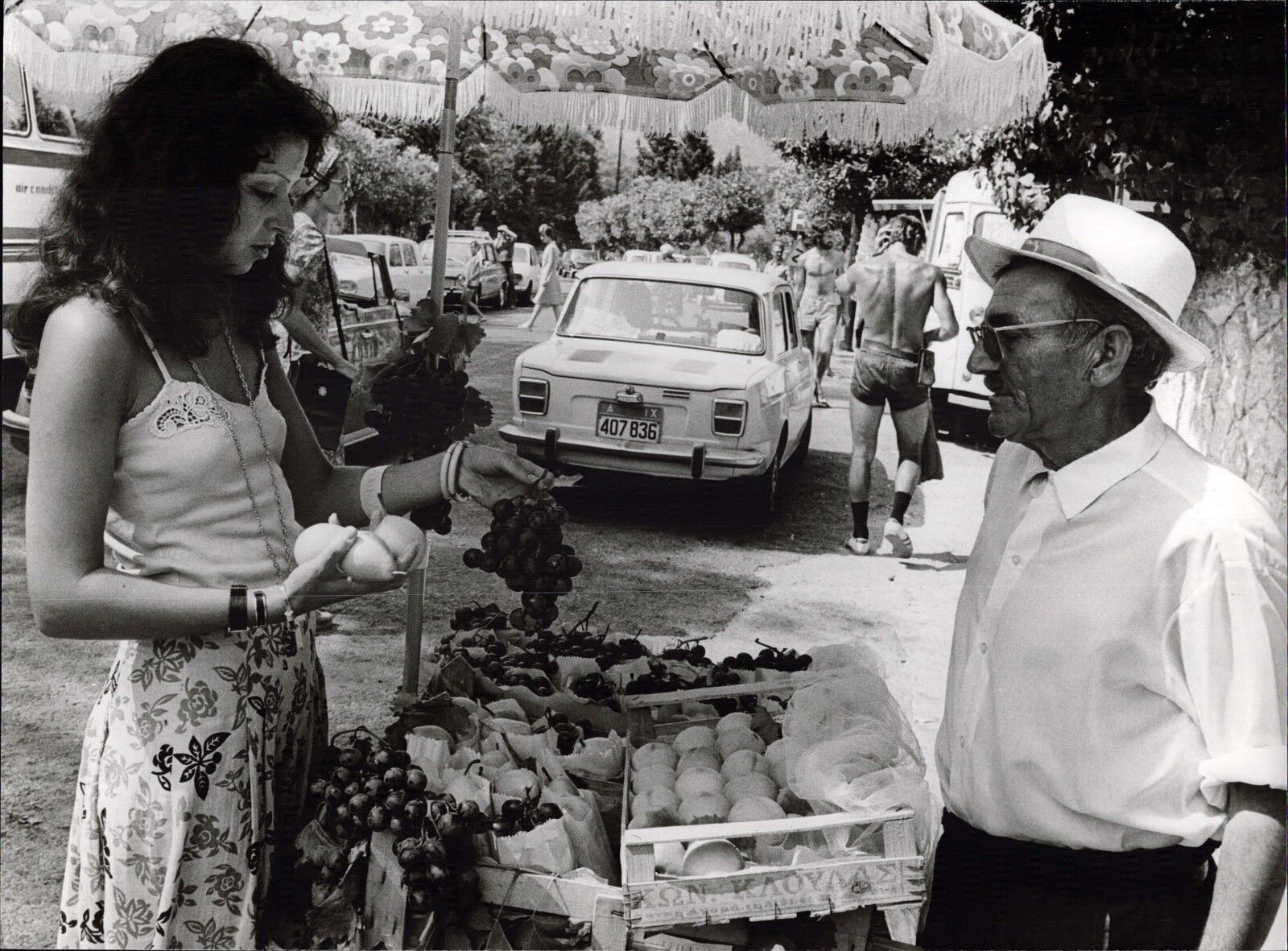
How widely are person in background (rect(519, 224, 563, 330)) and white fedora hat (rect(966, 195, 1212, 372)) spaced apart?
2.04m

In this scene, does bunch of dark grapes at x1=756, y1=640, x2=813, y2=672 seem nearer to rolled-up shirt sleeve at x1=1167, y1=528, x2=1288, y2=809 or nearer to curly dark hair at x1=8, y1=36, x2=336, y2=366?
rolled-up shirt sleeve at x1=1167, y1=528, x2=1288, y2=809

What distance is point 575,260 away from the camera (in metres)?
3.73

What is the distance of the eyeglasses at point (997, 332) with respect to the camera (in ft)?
5.10

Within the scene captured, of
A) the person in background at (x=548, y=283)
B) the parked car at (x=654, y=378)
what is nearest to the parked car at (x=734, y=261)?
the parked car at (x=654, y=378)

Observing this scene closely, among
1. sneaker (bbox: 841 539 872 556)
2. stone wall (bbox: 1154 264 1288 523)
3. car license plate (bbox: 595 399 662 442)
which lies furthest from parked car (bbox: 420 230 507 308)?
stone wall (bbox: 1154 264 1288 523)

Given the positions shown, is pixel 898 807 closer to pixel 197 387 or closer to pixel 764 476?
pixel 197 387

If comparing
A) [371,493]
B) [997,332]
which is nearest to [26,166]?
[371,493]

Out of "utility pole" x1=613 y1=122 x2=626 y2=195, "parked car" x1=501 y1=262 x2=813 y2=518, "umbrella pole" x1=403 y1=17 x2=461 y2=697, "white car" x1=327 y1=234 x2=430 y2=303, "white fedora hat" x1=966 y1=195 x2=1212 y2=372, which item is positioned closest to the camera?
"white fedora hat" x1=966 y1=195 x2=1212 y2=372

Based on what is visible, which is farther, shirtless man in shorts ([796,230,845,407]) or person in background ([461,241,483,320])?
shirtless man in shorts ([796,230,845,407])

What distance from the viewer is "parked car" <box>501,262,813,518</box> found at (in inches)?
150

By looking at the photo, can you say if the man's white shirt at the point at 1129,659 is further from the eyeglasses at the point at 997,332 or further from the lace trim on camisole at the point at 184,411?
the lace trim on camisole at the point at 184,411

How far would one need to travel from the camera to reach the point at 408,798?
1649 millimetres

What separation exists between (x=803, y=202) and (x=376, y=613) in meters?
2.54

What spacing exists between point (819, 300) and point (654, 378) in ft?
3.90
